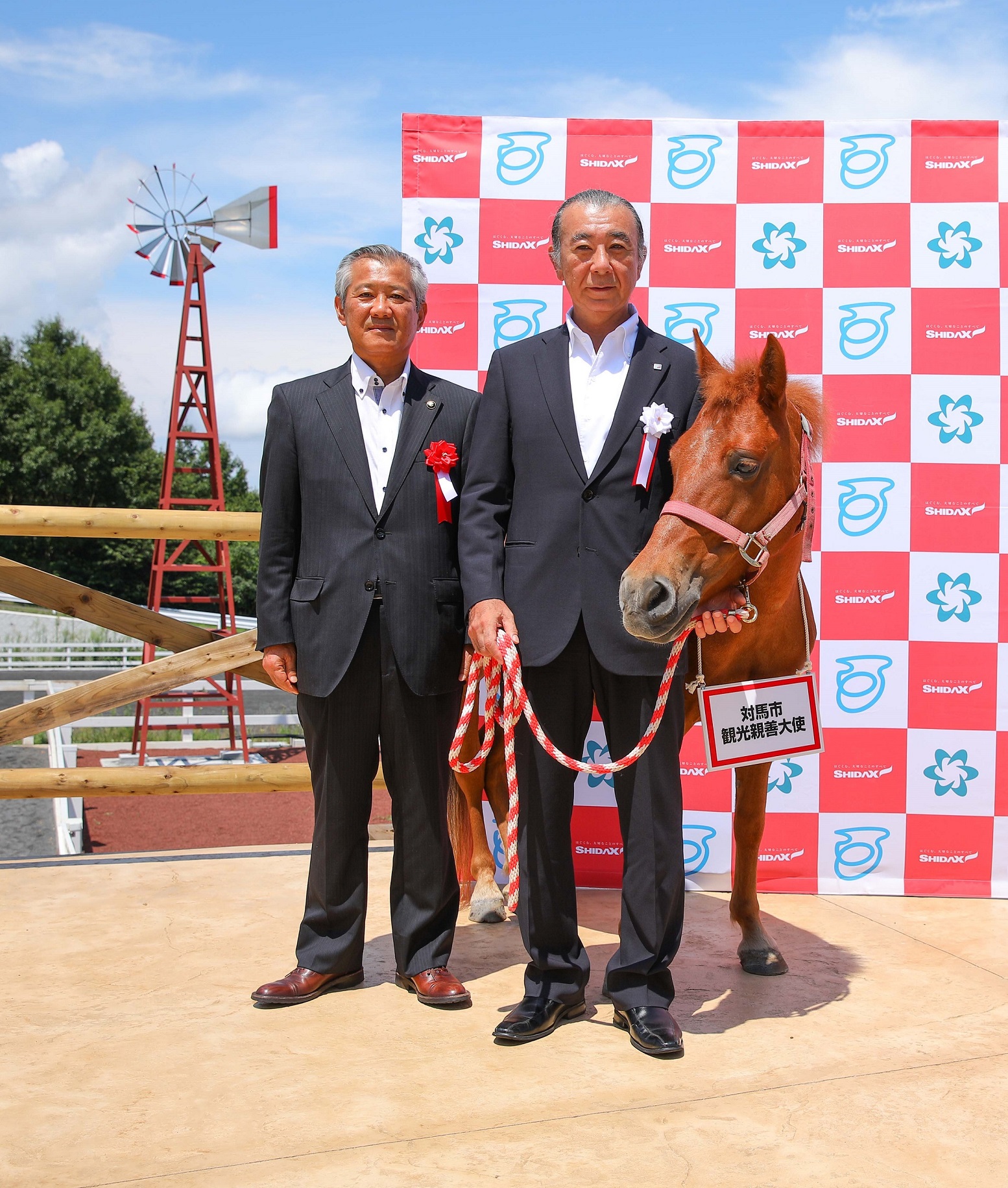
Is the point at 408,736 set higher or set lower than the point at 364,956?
higher

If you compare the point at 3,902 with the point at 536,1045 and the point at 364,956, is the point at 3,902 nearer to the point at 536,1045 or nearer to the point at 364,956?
the point at 364,956

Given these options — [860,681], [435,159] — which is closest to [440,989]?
[860,681]

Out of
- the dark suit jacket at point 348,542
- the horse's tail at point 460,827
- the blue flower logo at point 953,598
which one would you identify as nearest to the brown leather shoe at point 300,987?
the horse's tail at point 460,827

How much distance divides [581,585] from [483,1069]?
1119mm

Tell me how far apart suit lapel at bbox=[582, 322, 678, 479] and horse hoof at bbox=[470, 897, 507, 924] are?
180cm

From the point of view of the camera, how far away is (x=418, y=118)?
12.3 feet

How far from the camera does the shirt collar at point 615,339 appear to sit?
8.43 feet

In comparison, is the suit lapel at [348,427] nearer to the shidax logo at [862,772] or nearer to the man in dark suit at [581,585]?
the man in dark suit at [581,585]

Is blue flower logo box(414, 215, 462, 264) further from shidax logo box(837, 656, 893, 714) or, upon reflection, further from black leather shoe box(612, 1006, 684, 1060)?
black leather shoe box(612, 1006, 684, 1060)

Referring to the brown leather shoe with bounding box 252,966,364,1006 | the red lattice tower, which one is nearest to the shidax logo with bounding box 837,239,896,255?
the brown leather shoe with bounding box 252,966,364,1006

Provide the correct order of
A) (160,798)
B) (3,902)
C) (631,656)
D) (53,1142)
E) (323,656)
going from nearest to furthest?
1. (53,1142)
2. (631,656)
3. (323,656)
4. (3,902)
5. (160,798)

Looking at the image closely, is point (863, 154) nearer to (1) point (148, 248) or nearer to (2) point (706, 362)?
(2) point (706, 362)

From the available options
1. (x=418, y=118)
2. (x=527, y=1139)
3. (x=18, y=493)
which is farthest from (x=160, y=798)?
(x=18, y=493)

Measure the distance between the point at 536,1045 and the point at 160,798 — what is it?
13.9 meters
